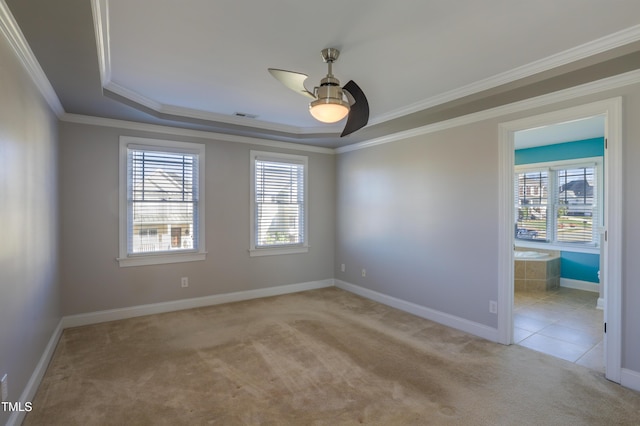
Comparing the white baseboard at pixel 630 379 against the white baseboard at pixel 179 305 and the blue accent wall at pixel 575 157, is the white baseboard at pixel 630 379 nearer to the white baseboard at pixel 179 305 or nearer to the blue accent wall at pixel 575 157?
the blue accent wall at pixel 575 157

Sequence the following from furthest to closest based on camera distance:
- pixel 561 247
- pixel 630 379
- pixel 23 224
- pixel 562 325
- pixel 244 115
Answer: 1. pixel 561 247
2. pixel 244 115
3. pixel 562 325
4. pixel 630 379
5. pixel 23 224

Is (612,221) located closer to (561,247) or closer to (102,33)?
(561,247)

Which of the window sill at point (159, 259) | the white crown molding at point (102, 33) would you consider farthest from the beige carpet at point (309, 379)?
Answer: the white crown molding at point (102, 33)

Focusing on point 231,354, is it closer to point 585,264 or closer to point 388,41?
point 388,41

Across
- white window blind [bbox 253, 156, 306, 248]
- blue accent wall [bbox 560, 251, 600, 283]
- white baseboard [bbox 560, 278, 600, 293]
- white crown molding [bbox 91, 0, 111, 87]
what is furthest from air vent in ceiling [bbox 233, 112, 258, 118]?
white baseboard [bbox 560, 278, 600, 293]

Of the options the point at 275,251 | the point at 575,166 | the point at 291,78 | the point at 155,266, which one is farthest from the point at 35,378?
the point at 575,166

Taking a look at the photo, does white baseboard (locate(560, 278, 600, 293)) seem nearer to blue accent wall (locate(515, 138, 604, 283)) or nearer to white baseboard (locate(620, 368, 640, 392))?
blue accent wall (locate(515, 138, 604, 283))

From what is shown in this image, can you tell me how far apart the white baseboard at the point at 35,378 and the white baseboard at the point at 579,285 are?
7.11m

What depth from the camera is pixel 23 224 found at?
2227 millimetres

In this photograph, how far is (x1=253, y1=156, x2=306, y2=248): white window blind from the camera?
499 cm

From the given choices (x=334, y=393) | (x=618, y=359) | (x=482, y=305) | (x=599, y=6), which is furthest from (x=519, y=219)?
(x=334, y=393)

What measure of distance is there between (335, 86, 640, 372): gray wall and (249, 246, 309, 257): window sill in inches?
33.6

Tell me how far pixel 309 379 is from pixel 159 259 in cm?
266

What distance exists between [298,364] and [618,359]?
8.48 ft
